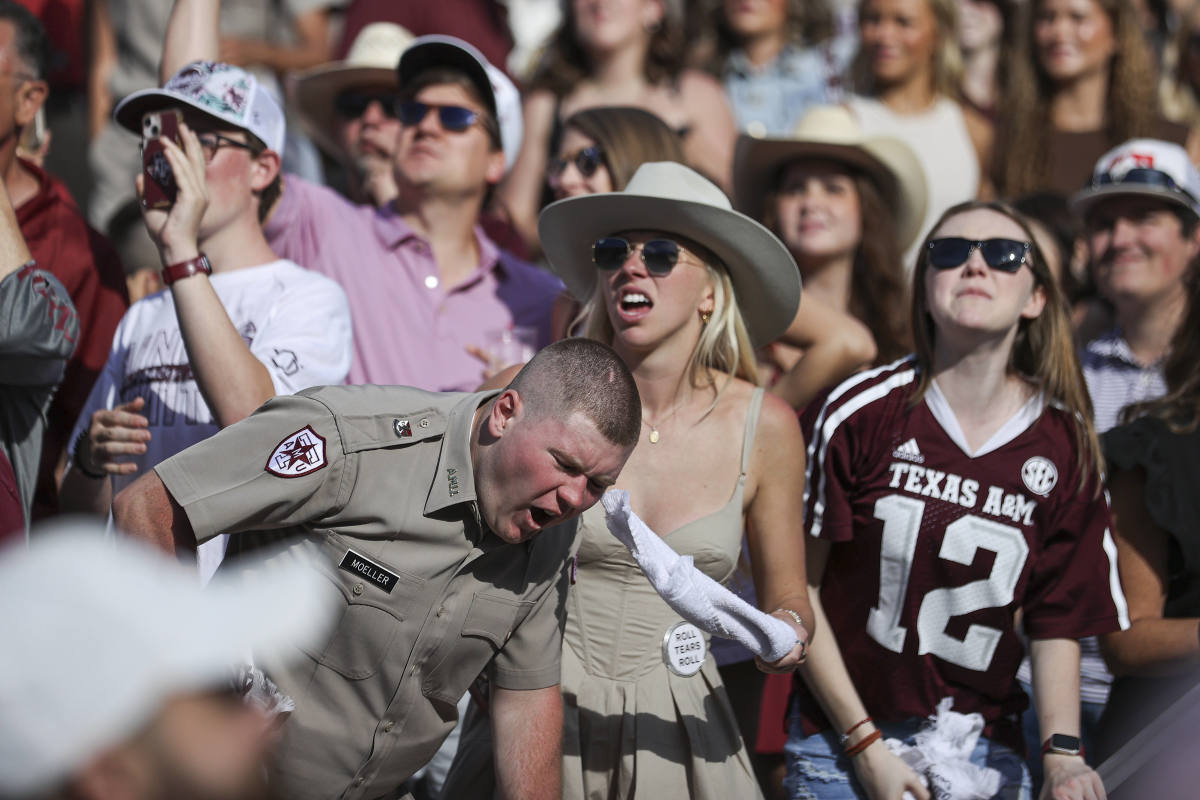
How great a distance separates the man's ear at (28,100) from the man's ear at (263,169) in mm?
916

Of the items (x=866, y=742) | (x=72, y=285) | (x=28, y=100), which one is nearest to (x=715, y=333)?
(x=866, y=742)

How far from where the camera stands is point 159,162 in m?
3.47

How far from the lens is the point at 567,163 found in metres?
4.50

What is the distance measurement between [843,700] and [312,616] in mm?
2343

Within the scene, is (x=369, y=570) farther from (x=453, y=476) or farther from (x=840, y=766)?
(x=840, y=766)

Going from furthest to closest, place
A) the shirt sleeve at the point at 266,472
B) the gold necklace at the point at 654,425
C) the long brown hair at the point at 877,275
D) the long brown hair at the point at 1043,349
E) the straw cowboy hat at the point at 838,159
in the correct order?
the straw cowboy hat at the point at 838,159, the long brown hair at the point at 877,275, the long brown hair at the point at 1043,349, the gold necklace at the point at 654,425, the shirt sleeve at the point at 266,472

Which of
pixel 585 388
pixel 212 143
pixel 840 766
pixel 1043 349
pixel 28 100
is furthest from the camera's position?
pixel 28 100

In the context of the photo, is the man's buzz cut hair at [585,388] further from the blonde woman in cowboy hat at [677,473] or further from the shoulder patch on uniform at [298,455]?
the blonde woman in cowboy hat at [677,473]

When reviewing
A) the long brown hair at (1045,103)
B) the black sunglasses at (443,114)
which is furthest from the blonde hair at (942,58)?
the black sunglasses at (443,114)

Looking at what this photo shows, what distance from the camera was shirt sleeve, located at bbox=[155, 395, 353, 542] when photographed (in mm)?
2555

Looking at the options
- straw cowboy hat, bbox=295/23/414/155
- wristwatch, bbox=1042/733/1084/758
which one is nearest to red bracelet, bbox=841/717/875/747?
wristwatch, bbox=1042/733/1084/758

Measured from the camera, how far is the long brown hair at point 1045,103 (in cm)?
632

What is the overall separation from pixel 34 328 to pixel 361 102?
101 inches

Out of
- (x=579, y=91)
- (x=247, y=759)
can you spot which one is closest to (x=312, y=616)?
(x=247, y=759)
